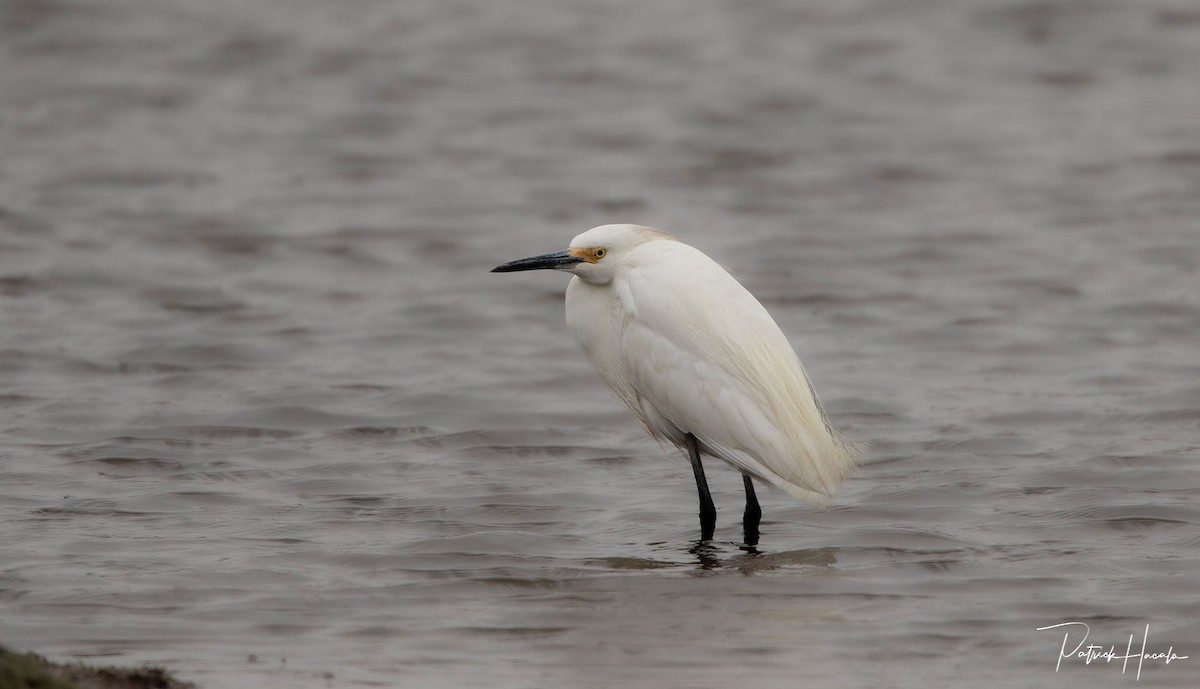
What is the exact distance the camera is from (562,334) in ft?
31.9

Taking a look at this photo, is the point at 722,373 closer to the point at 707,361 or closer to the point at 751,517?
the point at 707,361

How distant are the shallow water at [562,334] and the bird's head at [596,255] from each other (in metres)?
0.99

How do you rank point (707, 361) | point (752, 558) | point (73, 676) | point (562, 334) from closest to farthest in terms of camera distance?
point (73, 676)
point (752, 558)
point (707, 361)
point (562, 334)

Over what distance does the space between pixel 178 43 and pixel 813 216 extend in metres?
7.16

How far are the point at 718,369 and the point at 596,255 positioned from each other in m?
0.61

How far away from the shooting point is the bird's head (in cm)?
583

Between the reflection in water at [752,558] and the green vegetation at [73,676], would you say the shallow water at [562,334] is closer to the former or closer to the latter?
the reflection in water at [752,558]
